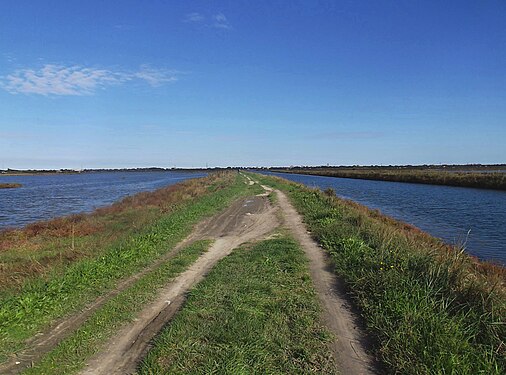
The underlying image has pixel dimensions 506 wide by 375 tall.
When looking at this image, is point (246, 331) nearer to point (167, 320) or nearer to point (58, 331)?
point (167, 320)

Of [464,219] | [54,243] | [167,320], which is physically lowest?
[54,243]

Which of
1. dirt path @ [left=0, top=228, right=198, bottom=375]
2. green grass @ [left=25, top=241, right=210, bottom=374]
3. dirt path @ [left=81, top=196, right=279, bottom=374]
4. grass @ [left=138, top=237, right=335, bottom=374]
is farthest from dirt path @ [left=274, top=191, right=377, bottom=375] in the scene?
dirt path @ [left=0, top=228, right=198, bottom=375]

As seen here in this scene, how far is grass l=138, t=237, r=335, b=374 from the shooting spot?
5348mm

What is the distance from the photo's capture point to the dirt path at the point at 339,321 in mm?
5526

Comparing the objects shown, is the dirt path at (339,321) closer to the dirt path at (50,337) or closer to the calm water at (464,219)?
the dirt path at (50,337)

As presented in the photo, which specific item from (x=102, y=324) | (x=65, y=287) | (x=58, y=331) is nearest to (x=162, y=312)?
(x=102, y=324)

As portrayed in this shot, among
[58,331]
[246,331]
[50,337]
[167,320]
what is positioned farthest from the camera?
[167,320]

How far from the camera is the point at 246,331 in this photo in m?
6.28

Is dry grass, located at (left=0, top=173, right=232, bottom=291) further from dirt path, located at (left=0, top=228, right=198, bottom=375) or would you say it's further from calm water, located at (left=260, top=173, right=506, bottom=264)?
calm water, located at (left=260, top=173, right=506, bottom=264)

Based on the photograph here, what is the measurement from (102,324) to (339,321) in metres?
4.55

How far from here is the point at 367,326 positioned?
21.7 feet

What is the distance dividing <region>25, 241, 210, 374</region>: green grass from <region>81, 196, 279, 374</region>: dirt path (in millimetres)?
197

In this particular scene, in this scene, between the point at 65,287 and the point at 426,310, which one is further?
the point at 65,287

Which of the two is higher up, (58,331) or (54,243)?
(58,331)
